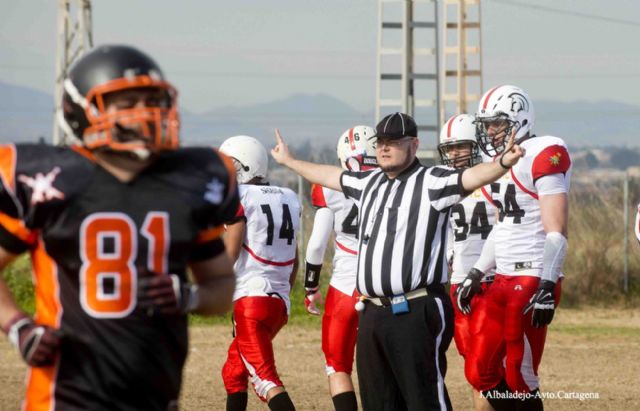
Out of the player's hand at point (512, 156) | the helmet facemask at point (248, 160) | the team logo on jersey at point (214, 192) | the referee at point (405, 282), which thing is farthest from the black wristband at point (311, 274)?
the team logo on jersey at point (214, 192)

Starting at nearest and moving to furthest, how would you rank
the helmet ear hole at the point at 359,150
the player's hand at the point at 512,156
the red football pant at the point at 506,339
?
the player's hand at the point at 512,156
the red football pant at the point at 506,339
the helmet ear hole at the point at 359,150

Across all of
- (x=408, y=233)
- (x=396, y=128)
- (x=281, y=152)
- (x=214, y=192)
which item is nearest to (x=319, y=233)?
(x=281, y=152)

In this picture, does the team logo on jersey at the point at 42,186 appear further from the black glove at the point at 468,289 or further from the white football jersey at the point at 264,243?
the black glove at the point at 468,289

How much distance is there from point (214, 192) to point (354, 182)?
315 centimetres

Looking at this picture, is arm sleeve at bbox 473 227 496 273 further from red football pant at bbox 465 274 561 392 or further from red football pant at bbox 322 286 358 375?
red football pant at bbox 322 286 358 375

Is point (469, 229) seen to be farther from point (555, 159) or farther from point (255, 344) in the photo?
point (255, 344)

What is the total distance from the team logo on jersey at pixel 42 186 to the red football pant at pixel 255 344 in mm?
4274

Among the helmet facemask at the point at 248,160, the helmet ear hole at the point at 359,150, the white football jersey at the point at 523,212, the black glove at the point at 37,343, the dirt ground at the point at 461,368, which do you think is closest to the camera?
the black glove at the point at 37,343

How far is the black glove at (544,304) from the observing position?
23.7 ft

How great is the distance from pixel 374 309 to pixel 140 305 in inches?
119

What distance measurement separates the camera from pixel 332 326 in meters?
8.43

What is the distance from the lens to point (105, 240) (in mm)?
3793

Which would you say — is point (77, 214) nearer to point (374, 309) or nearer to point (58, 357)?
point (58, 357)

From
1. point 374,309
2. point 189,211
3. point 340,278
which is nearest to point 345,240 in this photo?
point 340,278
